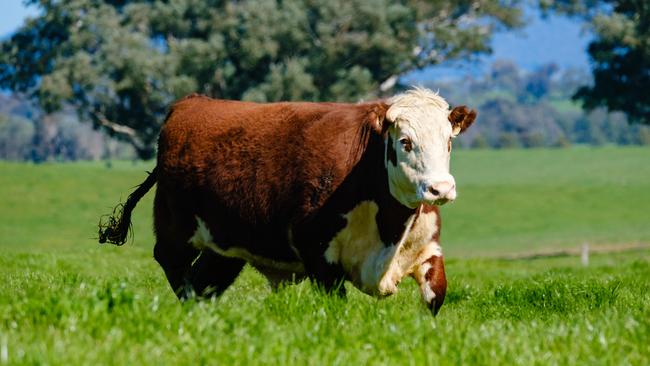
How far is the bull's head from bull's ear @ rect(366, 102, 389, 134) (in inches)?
1.5

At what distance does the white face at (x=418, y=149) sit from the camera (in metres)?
8.00

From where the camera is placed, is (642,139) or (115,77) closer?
(115,77)

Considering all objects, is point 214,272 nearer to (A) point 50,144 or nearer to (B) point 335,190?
(B) point 335,190

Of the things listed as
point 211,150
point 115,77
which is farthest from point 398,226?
point 115,77

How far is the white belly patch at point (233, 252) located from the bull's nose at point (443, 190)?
5.81 ft

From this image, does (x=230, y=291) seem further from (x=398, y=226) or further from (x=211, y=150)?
(x=398, y=226)

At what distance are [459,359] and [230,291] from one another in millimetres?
5782

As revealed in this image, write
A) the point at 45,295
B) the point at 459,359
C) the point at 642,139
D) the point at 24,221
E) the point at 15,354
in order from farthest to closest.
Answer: the point at 642,139 < the point at 24,221 < the point at 45,295 < the point at 459,359 < the point at 15,354

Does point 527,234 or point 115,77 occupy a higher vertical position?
point 115,77

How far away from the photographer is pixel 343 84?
146ft

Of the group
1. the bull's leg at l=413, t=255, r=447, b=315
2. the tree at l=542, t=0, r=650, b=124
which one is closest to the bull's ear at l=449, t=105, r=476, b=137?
the bull's leg at l=413, t=255, r=447, b=315

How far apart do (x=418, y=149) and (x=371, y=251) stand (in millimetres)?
979

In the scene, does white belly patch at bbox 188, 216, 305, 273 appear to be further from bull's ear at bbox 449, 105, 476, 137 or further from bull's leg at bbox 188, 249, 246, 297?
bull's ear at bbox 449, 105, 476, 137

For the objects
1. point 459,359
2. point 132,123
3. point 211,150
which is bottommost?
point 132,123
